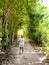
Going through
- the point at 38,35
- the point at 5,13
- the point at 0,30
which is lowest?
the point at 38,35

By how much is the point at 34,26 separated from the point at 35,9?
9.56ft

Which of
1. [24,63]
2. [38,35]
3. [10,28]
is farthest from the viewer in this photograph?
[38,35]

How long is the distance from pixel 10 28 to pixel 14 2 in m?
7.19

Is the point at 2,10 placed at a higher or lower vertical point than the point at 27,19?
higher

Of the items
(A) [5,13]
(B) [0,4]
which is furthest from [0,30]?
(B) [0,4]

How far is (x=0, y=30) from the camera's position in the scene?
73.3 ft

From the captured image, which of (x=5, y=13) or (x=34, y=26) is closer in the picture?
(x=5, y=13)

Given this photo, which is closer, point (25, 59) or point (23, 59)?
point (25, 59)

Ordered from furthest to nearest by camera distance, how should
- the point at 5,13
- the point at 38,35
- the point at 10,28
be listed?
the point at 38,35, the point at 10,28, the point at 5,13

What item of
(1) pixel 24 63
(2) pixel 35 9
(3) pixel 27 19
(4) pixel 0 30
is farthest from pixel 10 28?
(1) pixel 24 63

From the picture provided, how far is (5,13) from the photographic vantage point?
21094 mm

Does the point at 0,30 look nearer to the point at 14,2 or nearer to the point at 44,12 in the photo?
the point at 14,2

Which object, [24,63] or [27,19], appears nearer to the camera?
[24,63]

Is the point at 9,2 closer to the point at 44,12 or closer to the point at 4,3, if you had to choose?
the point at 4,3
